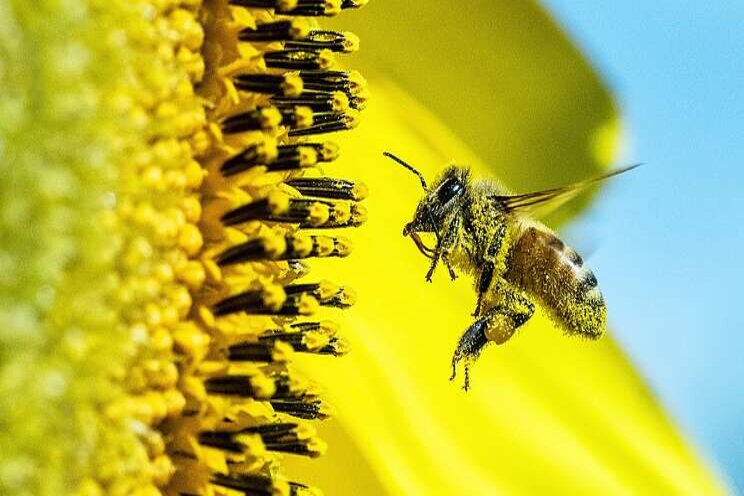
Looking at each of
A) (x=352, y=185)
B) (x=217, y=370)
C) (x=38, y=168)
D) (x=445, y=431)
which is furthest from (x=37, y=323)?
(x=445, y=431)

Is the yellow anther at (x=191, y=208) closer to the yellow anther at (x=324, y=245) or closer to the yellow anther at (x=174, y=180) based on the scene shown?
the yellow anther at (x=174, y=180)

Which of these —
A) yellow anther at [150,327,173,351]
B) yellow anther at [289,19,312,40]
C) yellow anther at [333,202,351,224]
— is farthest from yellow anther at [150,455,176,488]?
yellow anther at [289,19,312,40]

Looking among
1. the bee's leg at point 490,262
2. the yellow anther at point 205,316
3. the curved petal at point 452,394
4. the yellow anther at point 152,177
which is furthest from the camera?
the curved petal at point 452,394

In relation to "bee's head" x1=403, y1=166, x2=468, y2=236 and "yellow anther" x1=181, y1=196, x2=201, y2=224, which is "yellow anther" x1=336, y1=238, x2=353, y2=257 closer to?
"bee's head" x1=403, y1=166, x2=468, y2=236

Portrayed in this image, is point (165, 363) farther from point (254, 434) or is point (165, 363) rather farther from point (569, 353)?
point (569, 353)

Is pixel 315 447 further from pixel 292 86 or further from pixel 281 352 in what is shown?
pixel 292 86

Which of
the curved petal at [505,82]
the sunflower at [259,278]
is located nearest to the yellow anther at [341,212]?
the sunflower at [259,278]
